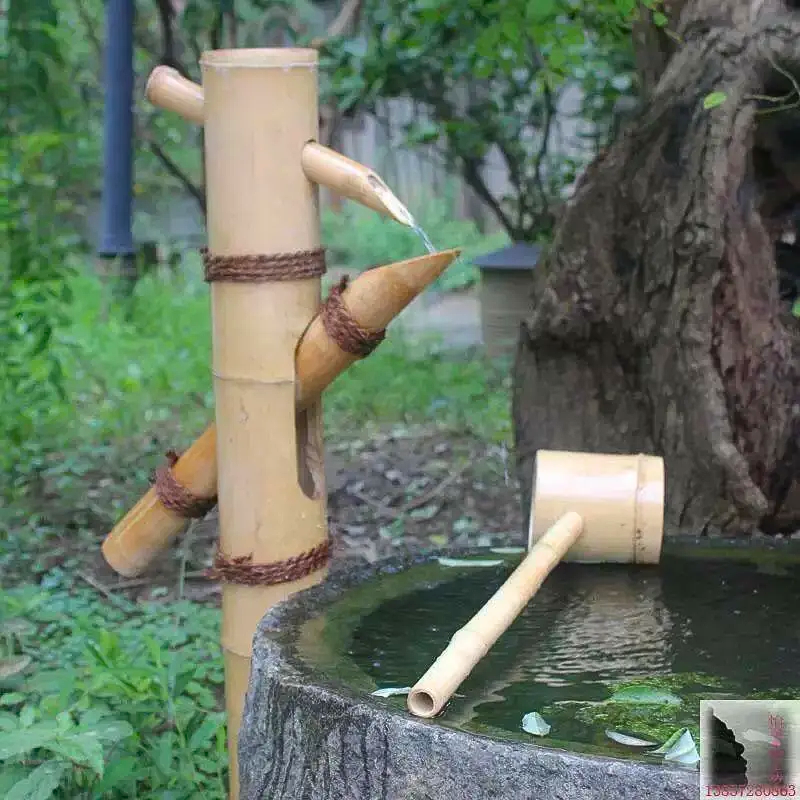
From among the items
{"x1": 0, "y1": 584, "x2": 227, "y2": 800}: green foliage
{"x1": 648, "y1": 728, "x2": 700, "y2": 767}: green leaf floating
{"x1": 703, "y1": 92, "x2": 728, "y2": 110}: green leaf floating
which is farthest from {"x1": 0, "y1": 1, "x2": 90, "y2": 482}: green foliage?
{"x1": 648, "y1": 728, "x2": 700, "y2": 767}: green leaf floating

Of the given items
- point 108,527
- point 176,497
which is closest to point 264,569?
point 176,497

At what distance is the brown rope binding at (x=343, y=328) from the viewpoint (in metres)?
1.76

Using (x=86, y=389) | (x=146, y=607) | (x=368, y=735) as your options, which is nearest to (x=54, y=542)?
(x=146, y=607)

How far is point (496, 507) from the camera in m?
4.07

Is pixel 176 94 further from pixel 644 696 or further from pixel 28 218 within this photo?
pixel 28 218

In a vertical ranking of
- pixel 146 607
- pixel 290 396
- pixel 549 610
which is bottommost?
pixel 146 607

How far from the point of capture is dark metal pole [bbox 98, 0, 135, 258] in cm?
451

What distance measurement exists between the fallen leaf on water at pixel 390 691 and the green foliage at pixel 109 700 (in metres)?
0.63

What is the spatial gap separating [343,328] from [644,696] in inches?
26.5

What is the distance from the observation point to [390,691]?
1.37 metres

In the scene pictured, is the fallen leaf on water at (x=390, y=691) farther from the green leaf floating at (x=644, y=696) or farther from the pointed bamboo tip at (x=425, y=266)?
the pointed bamboo tip at (x=425, y=266)

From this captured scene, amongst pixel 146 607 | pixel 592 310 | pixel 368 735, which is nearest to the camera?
pixel 368 735

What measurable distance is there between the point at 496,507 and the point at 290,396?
2.34m

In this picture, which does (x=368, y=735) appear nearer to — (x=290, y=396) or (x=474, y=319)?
(x=290, y=396)
